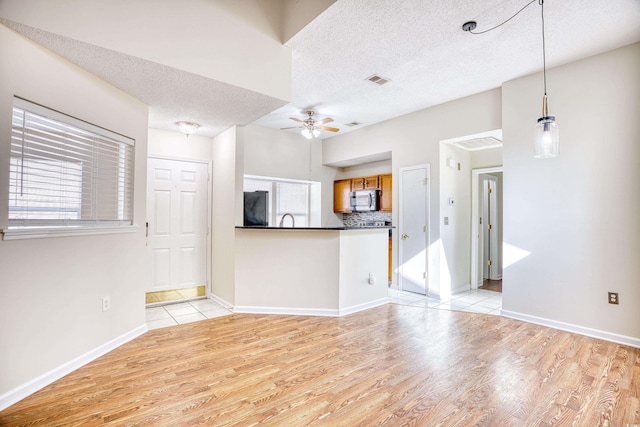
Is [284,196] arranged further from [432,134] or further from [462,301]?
[462,301]

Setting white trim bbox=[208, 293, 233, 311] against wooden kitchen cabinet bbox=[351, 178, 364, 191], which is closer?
white trim bbox=[208, 293, 233, 311]

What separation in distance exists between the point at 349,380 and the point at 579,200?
2.96 m

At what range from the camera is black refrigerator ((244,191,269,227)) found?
Answer: 4.29 metres

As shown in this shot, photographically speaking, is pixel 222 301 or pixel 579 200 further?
pixel 222 301

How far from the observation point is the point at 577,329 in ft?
10.3

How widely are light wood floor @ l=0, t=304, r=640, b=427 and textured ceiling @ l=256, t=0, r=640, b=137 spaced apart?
2771 mm

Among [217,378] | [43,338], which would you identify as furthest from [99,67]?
[217,378]

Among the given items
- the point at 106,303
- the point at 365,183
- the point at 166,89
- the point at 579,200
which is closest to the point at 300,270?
the point at 106,303

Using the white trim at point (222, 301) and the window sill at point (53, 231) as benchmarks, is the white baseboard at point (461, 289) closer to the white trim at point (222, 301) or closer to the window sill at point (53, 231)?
the white trim at point (222, 301)

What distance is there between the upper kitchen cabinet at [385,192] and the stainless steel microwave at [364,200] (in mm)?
77

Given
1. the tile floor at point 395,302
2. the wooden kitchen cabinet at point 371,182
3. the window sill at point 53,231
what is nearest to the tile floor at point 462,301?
the tile floor at point 395,302

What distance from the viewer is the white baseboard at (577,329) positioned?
286cm

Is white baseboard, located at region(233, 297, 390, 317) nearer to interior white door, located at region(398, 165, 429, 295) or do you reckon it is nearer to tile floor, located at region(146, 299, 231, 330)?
tile floor, located at region(146, 299, 231, 330)

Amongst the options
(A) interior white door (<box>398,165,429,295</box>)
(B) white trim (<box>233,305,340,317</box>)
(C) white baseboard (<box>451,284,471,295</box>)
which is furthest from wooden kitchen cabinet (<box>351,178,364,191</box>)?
(B) white trim (<box>233,305,340,317</box>)
